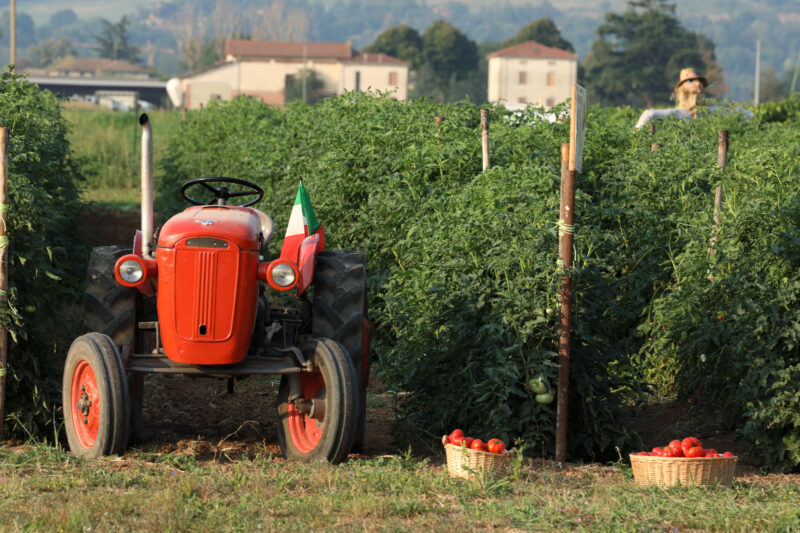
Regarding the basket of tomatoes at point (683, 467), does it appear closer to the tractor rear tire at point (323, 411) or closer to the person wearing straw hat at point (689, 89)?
the tractor rear tire at point (323, 411)

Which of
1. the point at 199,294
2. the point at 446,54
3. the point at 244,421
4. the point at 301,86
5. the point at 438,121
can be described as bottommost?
the point at 244,421

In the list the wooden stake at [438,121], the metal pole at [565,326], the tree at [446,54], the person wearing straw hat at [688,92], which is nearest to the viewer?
the metal pole at [565,326]

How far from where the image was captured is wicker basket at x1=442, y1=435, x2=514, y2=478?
5766mm

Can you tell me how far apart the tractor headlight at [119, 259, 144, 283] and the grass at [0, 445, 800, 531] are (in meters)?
0.94

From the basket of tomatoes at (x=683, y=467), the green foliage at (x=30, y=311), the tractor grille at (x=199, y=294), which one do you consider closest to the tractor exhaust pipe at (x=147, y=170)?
the tractor grille at (x=199, y=294)

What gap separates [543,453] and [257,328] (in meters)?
1.86

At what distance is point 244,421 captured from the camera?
24.0ft

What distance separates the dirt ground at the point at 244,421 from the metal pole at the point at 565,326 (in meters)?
1.03

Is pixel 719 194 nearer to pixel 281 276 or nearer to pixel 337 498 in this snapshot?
pixel 281 276

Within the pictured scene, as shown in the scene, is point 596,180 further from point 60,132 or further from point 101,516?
point 60,132

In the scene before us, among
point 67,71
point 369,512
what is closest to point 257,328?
point 369,512

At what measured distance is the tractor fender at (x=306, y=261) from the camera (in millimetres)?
6338

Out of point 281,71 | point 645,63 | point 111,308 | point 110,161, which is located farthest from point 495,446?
point 281,71

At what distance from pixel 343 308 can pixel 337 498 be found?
163 centimetres
